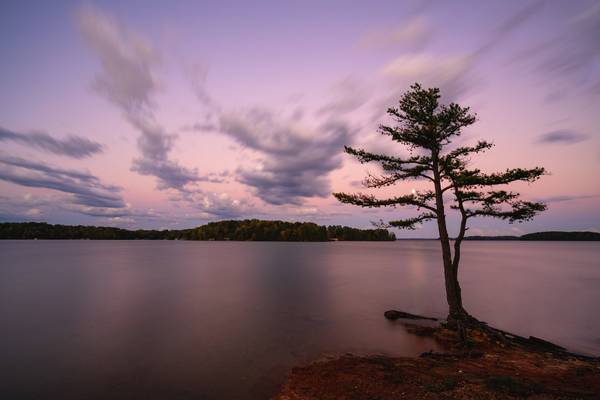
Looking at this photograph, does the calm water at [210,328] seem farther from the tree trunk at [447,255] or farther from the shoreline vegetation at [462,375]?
the tree trunk at [447,255]

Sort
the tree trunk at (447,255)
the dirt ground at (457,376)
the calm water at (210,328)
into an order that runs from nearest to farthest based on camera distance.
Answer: the dirt ground at (457,376) < the calm water at (210,328) < the tree trunk at (447,255)

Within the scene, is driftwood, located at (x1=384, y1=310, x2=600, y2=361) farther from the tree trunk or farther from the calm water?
the calm water

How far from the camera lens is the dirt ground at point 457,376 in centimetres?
948

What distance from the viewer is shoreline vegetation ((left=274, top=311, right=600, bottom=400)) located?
950 centimetres

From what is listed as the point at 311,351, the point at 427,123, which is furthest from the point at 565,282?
the point at 311,351

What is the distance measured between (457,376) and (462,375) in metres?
0.26

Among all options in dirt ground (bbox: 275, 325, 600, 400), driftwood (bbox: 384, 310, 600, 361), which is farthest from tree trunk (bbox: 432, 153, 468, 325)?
dirt ground (bbox: 275, 325, 600, 400)

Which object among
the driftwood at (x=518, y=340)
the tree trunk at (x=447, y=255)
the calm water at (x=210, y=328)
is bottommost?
the calm water at (x=210, y=328)

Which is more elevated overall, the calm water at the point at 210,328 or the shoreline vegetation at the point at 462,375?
the shoreline vegetation at the point at 462,375

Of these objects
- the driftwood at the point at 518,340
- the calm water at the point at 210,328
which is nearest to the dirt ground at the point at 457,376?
the driftwood at the point at 518,340

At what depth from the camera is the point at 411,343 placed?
Answer: 698 inches

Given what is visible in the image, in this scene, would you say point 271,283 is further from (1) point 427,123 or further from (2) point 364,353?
(1) point 427,123

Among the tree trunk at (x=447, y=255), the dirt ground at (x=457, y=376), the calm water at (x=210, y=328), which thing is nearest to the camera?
the dirt ground at (x=457, y=376)

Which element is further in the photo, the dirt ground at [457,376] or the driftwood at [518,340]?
the driftwood at [518,340]
